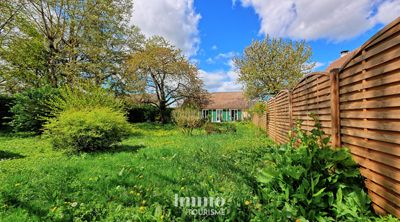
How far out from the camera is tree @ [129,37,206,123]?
19.4 m

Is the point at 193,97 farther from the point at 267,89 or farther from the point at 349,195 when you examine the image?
the point at 349,195

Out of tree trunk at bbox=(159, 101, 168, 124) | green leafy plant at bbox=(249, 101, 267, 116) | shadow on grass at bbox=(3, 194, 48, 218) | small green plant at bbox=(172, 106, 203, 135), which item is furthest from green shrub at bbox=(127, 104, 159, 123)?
shadow on grass at bbox=(3, 194, 48, 218)

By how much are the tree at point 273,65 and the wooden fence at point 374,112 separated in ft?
66.0

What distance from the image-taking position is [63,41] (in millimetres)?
17062

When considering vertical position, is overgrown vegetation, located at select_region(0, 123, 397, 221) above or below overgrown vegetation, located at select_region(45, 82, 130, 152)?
below

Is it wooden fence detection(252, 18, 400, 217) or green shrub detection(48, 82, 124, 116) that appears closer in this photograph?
wooden fence detection(252, 18, 400, 217)

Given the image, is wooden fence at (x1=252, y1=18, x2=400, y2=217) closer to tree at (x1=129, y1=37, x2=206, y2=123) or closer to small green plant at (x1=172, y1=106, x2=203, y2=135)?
small green plant at (x1=172, y1=106, x2=203, y2=135)

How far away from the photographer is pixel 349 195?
98.2 inches

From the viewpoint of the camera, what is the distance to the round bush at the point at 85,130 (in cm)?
718

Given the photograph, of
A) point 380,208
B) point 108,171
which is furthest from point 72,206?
point 380,208

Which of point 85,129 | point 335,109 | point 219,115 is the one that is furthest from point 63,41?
point 219,115

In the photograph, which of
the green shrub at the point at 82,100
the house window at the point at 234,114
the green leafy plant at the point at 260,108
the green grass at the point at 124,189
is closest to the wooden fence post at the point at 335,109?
the green grass at the point at 124,189

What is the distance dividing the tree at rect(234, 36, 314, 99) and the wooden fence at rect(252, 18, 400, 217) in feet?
66.0

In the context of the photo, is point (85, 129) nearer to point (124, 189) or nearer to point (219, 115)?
point (124, 189)
